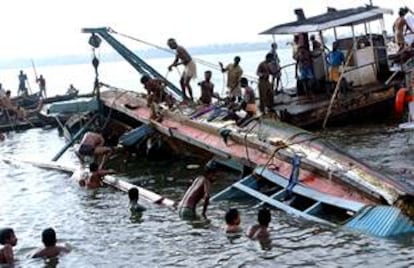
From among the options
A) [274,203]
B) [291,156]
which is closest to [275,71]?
[291,156]

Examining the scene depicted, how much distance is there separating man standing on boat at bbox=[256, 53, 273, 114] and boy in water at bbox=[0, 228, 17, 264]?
1252cm

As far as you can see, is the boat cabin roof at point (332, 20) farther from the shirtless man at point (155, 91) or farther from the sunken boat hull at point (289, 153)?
the sunken boat hull at point (289, 153)

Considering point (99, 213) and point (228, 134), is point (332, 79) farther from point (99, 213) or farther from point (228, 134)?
point (99, 213)

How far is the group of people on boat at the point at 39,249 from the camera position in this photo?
1295 centimetres

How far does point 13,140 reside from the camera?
1359 inches

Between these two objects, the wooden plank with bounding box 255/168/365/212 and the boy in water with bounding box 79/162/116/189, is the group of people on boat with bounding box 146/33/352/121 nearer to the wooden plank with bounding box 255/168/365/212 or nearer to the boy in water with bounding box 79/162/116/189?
the boy in water with bounding box 79/162/116/189

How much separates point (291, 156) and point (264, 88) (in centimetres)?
864

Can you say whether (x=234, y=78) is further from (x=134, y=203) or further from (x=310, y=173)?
(x=310, y=173)

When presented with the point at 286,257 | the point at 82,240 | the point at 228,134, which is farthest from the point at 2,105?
the point at 286,257


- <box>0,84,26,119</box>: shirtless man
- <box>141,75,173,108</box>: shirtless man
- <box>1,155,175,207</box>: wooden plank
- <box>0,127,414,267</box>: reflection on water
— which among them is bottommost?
<box>0,127,414,267</box>: reflection on water

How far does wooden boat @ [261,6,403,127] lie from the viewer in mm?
25062

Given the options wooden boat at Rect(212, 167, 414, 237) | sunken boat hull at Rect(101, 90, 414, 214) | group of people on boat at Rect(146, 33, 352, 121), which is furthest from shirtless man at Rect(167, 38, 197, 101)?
wooden boat at Rect(212, 167, 414, 237)

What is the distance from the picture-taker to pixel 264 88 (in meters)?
24.7

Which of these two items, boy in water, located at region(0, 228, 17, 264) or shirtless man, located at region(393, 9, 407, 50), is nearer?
boy in water, located at region(0, 228, 17, 264)
